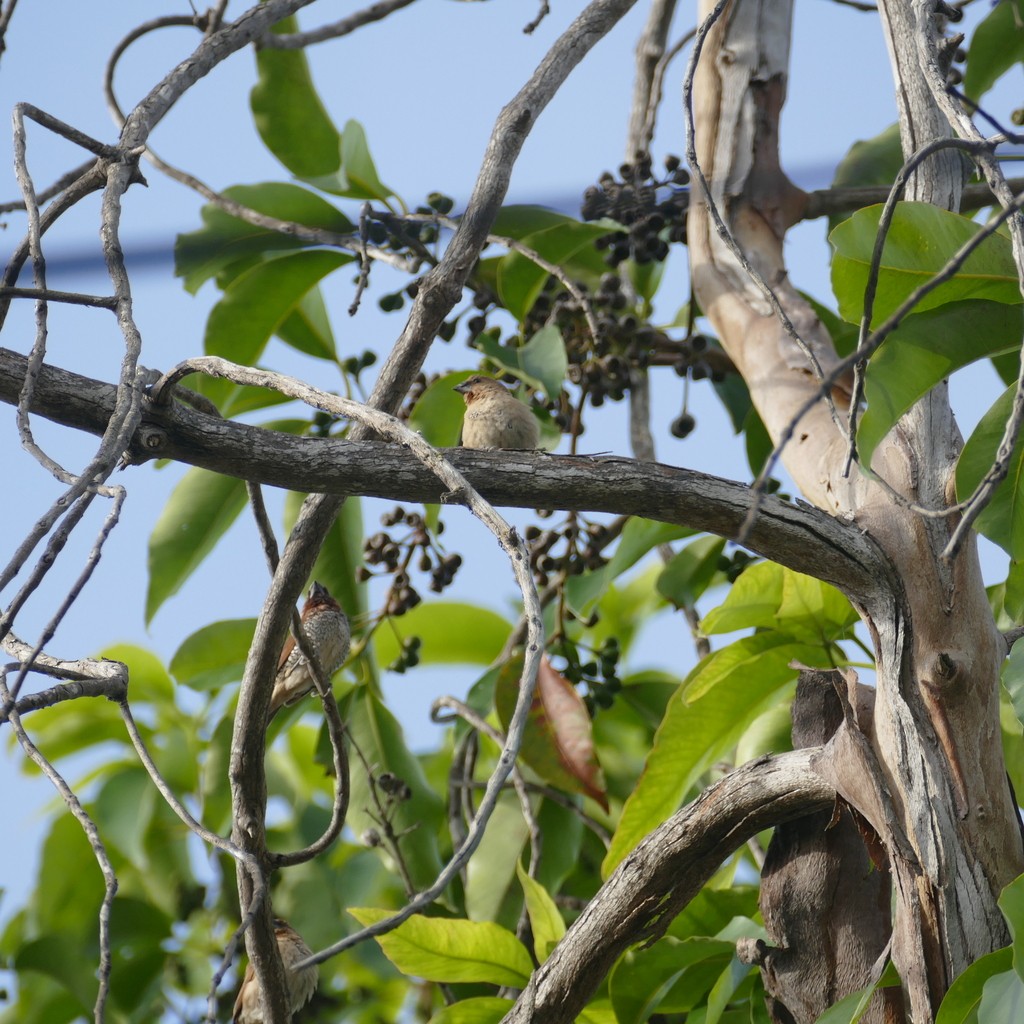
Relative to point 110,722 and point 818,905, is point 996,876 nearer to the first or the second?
point 818,905

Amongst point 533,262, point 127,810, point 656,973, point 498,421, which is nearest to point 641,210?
point 533,262

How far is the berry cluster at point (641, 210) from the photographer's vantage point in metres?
3.02

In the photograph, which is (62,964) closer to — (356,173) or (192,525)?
(192,525)

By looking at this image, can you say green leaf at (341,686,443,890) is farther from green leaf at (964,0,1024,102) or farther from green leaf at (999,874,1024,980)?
green leaf at (964,0,1024,102)

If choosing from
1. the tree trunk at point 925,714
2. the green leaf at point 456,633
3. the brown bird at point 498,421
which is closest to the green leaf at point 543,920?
the tree trunk at point 925,714

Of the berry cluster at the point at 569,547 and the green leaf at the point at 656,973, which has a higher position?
the berry cluster at the point at 569,547

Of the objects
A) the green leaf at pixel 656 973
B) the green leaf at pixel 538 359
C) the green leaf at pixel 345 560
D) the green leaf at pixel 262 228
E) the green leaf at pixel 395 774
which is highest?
the green leaf at pixel 262 228

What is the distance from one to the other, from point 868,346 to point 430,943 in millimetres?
1614

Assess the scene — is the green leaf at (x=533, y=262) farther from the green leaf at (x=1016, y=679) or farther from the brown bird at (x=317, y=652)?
the green leaf at (x=1016, y=679)

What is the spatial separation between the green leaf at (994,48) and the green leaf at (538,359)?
1.42m

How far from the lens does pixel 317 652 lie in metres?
3.38

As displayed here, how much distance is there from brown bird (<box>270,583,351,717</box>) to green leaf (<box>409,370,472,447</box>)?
61cm

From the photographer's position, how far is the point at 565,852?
3.20 meters

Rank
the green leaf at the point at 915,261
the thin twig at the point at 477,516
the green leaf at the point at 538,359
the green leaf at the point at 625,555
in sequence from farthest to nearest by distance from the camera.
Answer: the green leaf at the point at 625,555
the green leaf at the point at 538,359
the green leaf at the point at 915,261
the thin twig at the point at 477,516
